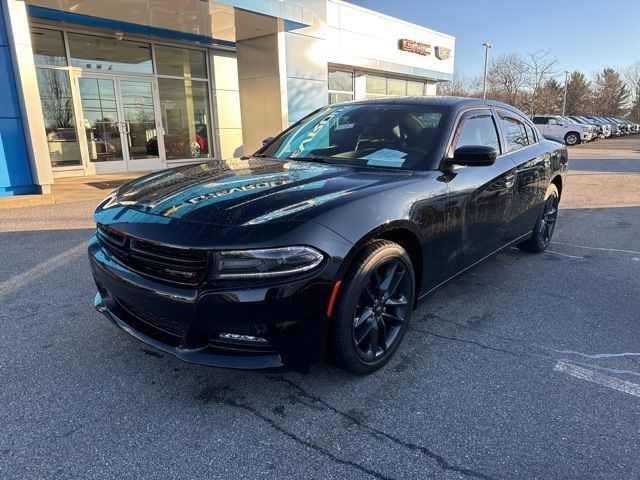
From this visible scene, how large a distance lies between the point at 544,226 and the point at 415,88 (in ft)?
57.7

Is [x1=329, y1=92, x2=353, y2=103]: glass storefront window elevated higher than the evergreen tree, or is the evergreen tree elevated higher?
the evergreen tree

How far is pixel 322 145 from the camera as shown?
3697 mm

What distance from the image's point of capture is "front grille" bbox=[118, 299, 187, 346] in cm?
227

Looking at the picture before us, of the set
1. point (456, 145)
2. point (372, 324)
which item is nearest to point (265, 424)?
point (372, 324)

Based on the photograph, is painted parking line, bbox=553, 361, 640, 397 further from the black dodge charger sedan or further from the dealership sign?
the dealership sign

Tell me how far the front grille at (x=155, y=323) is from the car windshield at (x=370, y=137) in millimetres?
1688

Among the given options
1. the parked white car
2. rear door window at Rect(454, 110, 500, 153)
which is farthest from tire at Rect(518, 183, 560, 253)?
the parked white car

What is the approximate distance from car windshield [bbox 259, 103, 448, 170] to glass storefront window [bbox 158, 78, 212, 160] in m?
10.2

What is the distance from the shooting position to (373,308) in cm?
268

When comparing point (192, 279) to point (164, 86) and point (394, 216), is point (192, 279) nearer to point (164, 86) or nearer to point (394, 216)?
point (394, 216)

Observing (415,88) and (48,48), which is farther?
(415,88)

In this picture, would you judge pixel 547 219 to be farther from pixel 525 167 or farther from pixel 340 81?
pixel 340 81

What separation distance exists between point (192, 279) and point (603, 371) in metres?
2.53

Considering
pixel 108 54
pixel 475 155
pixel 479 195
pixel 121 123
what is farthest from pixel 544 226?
pixel 108 54
